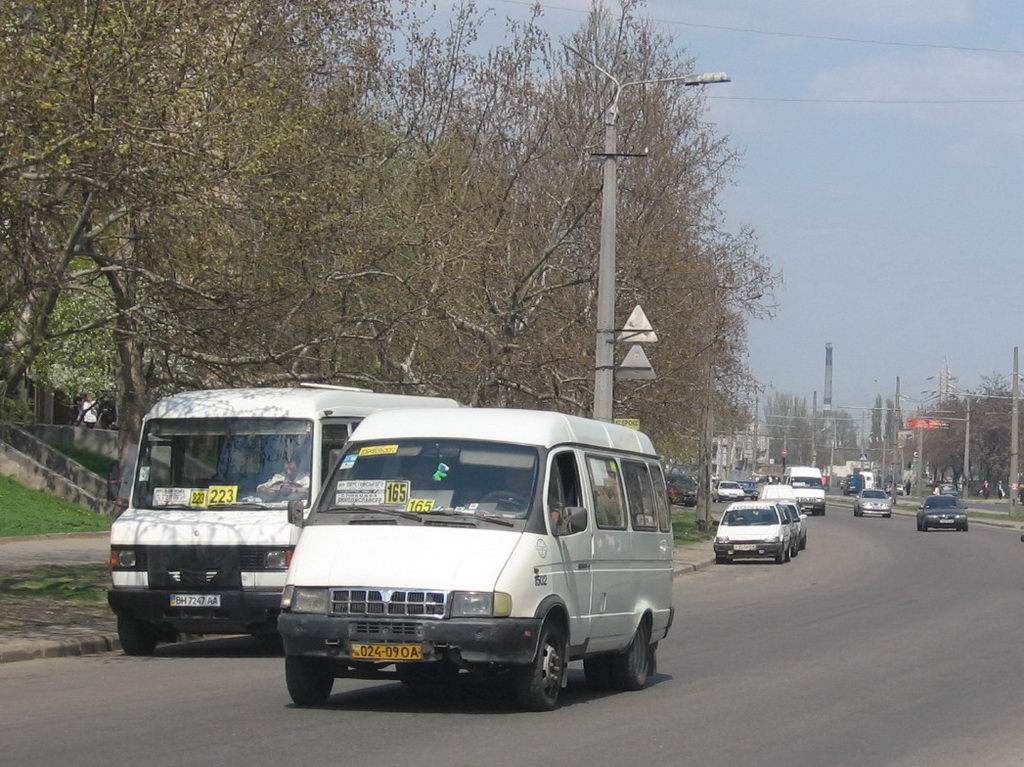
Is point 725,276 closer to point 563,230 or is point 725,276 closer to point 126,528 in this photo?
point 563,230

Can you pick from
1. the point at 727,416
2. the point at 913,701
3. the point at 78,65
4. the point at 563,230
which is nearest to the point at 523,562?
the point at 913,701

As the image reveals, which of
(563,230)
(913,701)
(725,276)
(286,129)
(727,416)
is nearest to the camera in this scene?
(913,701)

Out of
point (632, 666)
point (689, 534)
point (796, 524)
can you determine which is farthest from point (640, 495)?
point (689, 534)

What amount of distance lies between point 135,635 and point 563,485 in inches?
235

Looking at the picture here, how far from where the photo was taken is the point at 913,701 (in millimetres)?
12008

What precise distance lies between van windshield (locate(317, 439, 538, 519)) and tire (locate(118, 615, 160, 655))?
4.91 metres

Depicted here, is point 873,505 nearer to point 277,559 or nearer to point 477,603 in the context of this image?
point 277,559

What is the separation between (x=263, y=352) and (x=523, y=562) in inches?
469

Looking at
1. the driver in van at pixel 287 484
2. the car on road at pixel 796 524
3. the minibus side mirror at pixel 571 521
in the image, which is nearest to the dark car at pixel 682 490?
the car on road at pixel 796 524

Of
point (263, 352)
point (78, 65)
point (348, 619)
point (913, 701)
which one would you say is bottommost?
point (913, 701)

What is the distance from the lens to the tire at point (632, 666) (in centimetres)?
1239

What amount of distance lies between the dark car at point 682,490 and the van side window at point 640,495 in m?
60.8

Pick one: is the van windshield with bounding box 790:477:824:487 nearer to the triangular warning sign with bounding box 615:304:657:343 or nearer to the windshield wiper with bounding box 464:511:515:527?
the triangular warning sign with bounding box 615:304:657:343

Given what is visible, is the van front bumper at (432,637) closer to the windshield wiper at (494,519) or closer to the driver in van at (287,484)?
the windshield wiper at (494,519)
